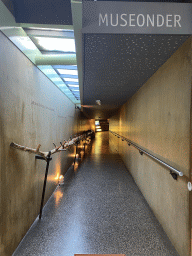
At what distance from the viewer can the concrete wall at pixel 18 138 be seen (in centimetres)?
155

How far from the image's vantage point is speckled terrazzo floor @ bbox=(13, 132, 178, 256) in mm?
1810

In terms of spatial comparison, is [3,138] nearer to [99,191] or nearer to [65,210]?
[65,210]

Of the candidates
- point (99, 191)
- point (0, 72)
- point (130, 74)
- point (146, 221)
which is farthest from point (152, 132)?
point (0, 72)

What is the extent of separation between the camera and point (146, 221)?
91.2 inches

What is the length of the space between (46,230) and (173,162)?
1.94 metres

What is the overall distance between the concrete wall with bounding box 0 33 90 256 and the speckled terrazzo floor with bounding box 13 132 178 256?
0.98ft

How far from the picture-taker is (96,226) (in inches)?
87.8

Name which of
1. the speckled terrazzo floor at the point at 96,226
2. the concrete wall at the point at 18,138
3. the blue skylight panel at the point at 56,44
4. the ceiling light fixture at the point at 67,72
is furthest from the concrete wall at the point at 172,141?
the ceiling light fixture at the point at 67,72

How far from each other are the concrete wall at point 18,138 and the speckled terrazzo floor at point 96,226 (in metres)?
0.30

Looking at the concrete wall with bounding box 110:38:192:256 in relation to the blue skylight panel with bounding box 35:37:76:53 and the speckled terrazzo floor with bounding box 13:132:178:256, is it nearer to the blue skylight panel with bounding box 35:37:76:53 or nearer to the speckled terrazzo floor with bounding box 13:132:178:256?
the speckled terrazzo floor with bounding box 13:132:178:256

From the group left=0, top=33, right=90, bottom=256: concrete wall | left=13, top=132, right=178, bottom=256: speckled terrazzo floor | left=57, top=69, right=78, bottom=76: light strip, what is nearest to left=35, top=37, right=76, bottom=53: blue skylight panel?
left=0, top=33, right=90, bottom=256: concrete wall

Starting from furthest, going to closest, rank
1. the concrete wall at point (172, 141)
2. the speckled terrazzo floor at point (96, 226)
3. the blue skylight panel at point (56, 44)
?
the blue skylight panel at point (56, 44)
the speckled terrazzo floor at point (96, 226)
the concrete wall at point (172, 141)

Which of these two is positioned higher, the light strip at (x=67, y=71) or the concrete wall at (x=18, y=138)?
the light strip at (x=67, y=71)

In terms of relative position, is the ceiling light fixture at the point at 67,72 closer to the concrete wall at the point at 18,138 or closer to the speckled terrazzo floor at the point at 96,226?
the concrete wall at the point at 18,138
